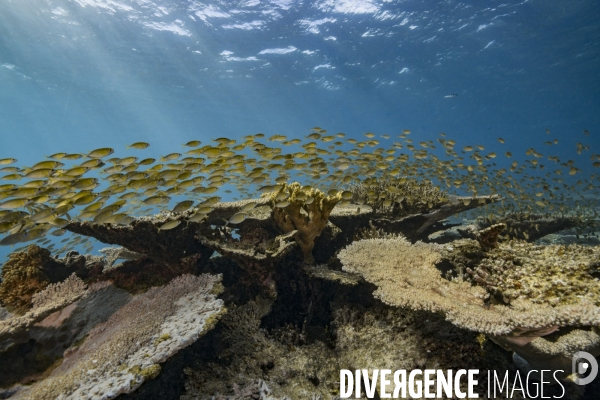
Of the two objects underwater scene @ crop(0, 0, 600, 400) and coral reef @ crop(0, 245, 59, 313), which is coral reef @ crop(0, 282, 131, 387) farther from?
coral reef @ crop(0, 245, 59, 313)

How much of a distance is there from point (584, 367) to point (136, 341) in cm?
513

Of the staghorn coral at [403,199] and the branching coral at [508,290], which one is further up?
the staghorn coral at [403,199]

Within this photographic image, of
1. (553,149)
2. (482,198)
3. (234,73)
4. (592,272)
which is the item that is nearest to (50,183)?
(592,272)

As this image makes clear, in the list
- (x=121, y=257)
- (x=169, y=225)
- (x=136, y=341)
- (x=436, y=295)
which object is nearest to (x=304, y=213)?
(x=169, y=225)

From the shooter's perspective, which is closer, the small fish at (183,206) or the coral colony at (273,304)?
the coral colony at (273,304)

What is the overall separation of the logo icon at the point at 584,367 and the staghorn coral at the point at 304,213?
3627 millimetres

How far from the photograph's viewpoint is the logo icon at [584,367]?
3057 millimetres

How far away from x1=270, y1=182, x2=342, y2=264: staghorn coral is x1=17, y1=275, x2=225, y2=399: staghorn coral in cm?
161

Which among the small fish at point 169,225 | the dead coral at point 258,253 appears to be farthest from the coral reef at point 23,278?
the dead coral at point 258,253

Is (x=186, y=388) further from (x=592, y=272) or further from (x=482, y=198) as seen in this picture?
Result: (x=482, y=198)

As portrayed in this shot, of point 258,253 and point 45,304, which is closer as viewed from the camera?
point 45,304

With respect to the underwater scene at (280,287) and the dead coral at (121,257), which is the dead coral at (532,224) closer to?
the underwater scene at (280,287)

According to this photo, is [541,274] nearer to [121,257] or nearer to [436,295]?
[436,295]

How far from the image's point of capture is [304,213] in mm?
5402
